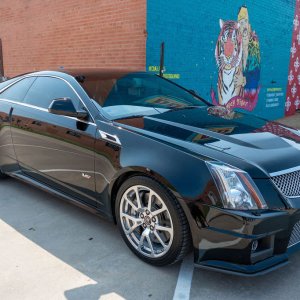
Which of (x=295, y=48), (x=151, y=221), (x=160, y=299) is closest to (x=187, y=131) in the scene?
(x=151, y=221)

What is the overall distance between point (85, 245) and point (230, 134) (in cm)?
162

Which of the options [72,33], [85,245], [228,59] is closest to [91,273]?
[85,245]

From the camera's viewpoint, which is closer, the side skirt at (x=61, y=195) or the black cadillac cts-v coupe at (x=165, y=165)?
the black cadillac cts-v coupe at (x=165, y=165)

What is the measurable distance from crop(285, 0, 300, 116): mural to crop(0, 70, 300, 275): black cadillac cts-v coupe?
9158 millimetres

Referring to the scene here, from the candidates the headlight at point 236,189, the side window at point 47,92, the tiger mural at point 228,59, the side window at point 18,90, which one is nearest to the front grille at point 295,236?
the headlight at point 236,189

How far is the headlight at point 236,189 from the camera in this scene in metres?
2.58

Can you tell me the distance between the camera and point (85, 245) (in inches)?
138

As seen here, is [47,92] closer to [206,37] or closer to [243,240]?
[243,240]

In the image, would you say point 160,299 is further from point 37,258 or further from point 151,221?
point 37,258

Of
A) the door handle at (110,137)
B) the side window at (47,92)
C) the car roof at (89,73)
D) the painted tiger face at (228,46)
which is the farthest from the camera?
the painted tiger face at (228,46)

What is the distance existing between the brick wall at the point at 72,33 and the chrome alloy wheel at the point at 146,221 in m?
4.61

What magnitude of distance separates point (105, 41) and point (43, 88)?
3955mm

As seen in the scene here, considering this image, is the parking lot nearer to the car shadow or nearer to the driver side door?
the car shadow

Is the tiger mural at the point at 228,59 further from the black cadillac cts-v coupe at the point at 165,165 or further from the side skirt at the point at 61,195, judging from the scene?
the side skirt at the point at 61,195
